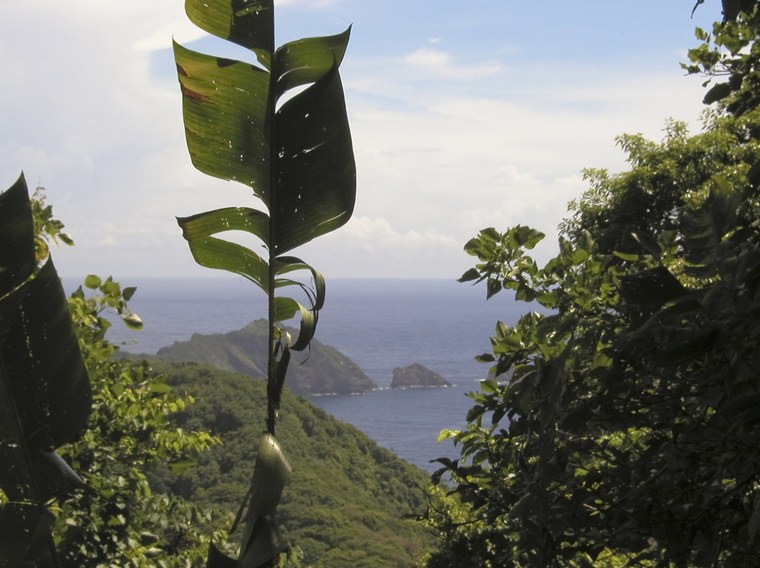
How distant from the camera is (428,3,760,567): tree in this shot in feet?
6.04

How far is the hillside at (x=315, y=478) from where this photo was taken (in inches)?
945

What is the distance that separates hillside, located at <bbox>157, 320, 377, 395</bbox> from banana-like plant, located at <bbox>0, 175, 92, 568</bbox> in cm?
7316

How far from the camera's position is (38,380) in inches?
107

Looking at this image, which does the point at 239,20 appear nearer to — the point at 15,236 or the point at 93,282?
the point at 15,236

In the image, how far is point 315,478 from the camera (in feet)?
95.7

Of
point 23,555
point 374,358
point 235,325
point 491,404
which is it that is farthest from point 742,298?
point 235,325

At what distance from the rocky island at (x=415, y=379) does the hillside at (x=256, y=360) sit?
3.05 m

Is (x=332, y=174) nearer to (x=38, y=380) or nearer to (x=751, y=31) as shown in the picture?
(x=38, y=380)

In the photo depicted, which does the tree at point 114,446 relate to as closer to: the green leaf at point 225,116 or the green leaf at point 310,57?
the green leaf at point 225,116

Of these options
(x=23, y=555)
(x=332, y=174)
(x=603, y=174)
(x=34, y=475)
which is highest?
(x=603, y=174)

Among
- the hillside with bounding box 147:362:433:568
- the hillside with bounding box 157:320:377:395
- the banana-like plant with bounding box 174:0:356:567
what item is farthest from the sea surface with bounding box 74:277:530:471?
the hillside with bounding box 147:362:433:568

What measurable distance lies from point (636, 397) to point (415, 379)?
90.1 m

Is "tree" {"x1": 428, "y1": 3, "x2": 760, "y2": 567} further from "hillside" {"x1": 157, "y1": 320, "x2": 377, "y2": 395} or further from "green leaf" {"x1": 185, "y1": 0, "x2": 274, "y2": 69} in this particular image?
"hillside" {"x1": 157, "y1": 320, "x2": 377, "y2": 395}

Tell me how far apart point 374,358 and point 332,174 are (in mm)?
123707
